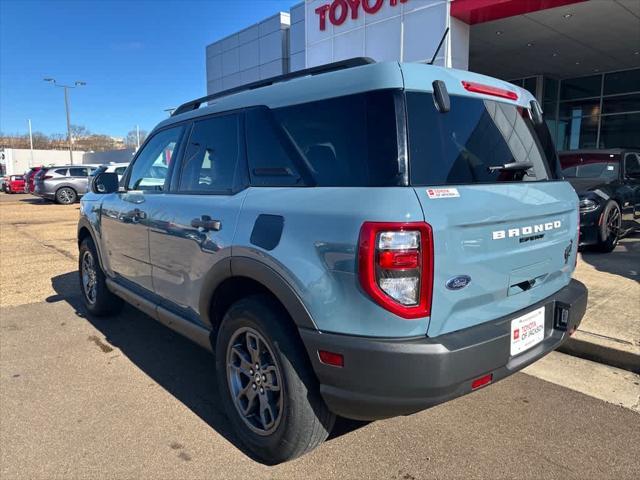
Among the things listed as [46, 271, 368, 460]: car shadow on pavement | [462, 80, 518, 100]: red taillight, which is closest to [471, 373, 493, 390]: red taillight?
[46, 271, 368, 460]: car shadow on pavement

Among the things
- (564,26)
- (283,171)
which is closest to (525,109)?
(283,171)

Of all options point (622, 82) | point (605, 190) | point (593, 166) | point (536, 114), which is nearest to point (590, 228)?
point (605, 190)

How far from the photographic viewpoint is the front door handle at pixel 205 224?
110 inches

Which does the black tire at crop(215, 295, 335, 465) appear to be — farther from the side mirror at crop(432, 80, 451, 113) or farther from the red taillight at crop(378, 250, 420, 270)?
the side mirror at crop(432, 80, 451, 113)

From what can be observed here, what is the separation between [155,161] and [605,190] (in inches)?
265

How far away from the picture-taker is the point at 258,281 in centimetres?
247

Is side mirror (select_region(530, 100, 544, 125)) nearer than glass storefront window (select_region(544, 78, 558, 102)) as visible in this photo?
Yes

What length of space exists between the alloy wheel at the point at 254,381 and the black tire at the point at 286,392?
2 cm

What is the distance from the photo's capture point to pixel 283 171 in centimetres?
255

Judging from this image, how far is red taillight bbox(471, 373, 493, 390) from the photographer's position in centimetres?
220

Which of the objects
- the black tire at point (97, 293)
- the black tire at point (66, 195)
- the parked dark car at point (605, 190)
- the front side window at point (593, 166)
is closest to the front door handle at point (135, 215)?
the black tire at point (97, 293)

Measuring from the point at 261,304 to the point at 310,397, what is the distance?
54 cm

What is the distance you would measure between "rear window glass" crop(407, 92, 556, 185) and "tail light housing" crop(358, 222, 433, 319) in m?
0.27

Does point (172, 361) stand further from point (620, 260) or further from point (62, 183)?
point (62, 183)
